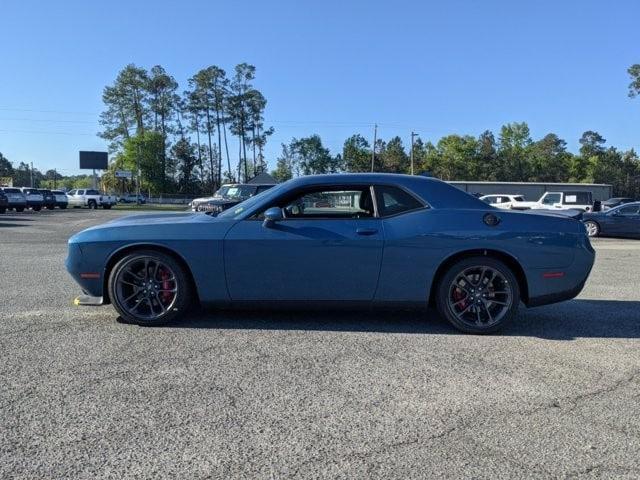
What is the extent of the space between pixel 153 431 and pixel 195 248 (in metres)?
2.33

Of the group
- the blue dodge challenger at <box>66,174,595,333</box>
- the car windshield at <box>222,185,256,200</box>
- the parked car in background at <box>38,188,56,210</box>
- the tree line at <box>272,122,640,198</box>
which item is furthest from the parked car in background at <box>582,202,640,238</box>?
the tree line at <box>272,122,640,198</box>

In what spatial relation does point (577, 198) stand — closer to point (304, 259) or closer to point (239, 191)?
point (239, 191)

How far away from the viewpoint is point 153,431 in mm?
3117

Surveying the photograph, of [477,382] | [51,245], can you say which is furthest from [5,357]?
[51,245]

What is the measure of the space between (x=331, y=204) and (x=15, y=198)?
36003 millimetres

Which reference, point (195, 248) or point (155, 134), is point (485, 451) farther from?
point (155, 134)

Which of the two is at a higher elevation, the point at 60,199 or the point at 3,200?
the point at 60,199

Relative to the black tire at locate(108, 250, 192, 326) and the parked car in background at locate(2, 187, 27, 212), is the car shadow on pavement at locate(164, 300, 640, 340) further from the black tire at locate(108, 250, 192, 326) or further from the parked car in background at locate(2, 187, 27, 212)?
the parked car in background at locate(2, 187, 27, 212)

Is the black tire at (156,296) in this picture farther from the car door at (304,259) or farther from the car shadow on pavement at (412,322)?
the car door at (304,259)

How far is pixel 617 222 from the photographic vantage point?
757 inches

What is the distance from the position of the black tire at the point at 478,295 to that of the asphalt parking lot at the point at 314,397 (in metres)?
0.17

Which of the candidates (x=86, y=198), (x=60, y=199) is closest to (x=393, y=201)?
(x=60, y=199)

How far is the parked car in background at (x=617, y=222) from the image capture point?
62.4ft

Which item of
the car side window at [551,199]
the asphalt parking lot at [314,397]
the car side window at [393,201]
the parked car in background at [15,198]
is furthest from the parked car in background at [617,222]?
the parked car in background at [15,198]
